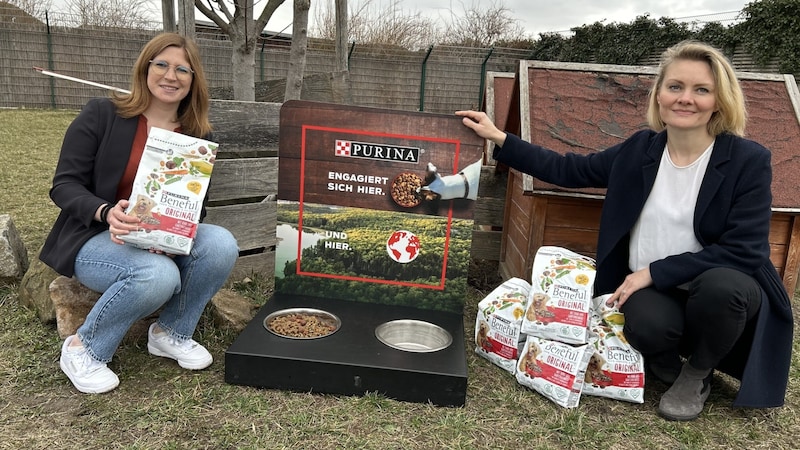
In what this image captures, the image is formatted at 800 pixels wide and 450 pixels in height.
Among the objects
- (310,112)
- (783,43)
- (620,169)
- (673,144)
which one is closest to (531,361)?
(620,169)

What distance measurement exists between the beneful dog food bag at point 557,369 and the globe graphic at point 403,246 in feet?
2.14

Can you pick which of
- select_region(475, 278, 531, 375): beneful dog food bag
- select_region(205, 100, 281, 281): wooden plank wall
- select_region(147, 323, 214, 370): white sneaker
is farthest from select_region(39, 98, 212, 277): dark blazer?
select_region(475, 278, 531, 375): beneful dog food bag

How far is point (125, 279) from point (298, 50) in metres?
2.34

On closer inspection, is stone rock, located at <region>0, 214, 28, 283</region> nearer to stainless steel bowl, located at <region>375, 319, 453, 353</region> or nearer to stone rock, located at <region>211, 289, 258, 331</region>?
stone rock, located at <region>211, 289, 258, 331</region>

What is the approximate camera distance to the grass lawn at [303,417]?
1721 mm

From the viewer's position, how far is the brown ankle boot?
78.5 inches

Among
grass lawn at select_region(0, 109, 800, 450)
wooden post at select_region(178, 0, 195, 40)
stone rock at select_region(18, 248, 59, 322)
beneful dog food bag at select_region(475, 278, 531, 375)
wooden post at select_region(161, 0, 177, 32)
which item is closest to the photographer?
grass lawn at select_region(0, 109, 800, 450)

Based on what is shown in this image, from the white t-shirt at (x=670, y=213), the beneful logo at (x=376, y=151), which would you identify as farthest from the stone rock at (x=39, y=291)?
the white t-shirt at (x=670, y=213)

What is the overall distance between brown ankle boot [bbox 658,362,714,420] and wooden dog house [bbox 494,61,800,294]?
85cm

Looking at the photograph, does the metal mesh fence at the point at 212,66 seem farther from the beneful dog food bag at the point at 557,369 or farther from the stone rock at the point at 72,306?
the beneful dog food bag at the point at 557,369

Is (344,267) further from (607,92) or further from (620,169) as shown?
(607,92)

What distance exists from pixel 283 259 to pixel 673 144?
1.67 meters

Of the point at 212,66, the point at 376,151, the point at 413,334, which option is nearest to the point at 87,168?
the point at 376,151

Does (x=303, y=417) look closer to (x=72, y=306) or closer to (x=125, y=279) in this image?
(x=125, y=279)
